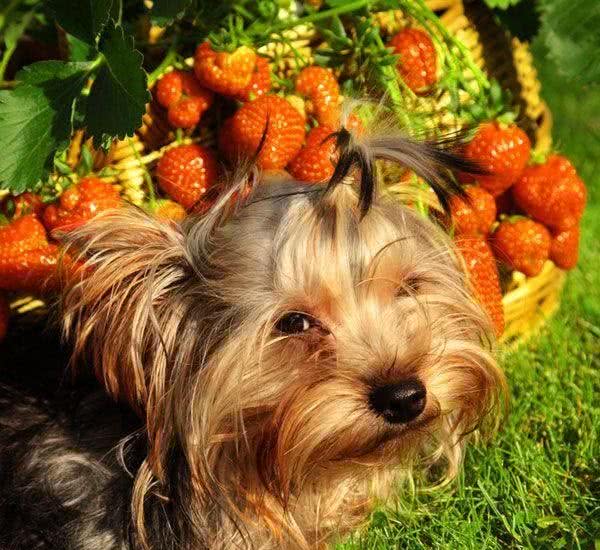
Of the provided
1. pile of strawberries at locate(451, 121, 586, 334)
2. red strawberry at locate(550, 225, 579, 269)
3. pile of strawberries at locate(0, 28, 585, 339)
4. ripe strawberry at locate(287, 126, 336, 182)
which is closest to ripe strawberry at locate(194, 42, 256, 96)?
pile of strawberries at locate(0, 28, 585, 339)

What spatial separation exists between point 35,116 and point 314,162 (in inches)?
28.9

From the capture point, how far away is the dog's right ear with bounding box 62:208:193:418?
7.24ft

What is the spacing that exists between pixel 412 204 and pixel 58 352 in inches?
41.3

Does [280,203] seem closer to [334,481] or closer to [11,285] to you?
[334,481]

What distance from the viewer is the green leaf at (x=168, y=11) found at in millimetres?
2373

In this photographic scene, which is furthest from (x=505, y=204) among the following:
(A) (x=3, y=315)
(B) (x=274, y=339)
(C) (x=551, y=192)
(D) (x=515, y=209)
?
(A) (x=3, y=315)

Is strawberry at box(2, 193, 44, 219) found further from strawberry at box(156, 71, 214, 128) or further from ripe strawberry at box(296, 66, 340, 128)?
ripe strawberry at box(296, 66, 340, 128)

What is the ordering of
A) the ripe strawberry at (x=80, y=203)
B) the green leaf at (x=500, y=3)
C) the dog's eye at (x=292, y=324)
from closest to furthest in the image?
the dog's eye at (x=292, y=324) → the ripe strawberry at (x=80, y=203) → the green leaf at (x=500, y=3)

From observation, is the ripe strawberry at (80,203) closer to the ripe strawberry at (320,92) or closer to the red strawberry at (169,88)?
the red strawberry at (169,88)

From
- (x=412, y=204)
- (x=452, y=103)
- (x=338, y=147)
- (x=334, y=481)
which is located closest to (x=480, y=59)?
(x=452, y=103)

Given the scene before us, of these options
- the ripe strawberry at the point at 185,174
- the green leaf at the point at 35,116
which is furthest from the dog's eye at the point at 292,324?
the green leaf at the point at 35,116

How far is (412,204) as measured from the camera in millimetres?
2516

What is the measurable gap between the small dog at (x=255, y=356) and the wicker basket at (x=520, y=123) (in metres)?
0.48

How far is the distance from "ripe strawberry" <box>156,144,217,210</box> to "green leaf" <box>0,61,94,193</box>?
0.35 meters
